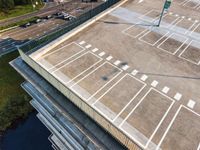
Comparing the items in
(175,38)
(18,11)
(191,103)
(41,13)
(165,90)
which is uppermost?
(175,38)

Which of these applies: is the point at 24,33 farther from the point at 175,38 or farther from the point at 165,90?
the point at 165,90

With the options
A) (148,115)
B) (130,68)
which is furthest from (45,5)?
(148,115)

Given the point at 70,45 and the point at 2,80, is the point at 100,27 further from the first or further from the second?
the point at 2,80

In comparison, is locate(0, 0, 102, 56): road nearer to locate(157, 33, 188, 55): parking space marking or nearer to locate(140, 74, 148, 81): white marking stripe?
locate(157, 33, 188, 55): parking space marking

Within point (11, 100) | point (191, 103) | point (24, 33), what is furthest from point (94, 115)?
point (24, 33)

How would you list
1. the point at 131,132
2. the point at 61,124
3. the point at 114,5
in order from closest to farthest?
the point at 131,132, the point at 61,124, the point at 114,5

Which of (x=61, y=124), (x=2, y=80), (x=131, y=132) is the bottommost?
(x=2, y=80)

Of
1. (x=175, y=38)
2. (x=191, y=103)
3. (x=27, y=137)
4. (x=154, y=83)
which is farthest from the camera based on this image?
(x=27, y=137)
